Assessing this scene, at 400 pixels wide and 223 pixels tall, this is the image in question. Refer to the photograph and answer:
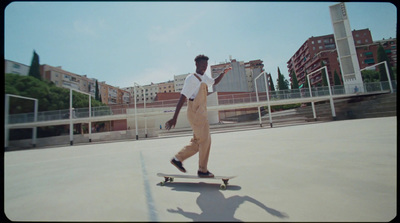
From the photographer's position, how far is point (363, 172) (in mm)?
2295

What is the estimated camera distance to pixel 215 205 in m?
1.58

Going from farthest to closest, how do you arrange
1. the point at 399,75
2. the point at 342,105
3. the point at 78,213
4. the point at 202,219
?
the point at 342,105 → the point at 399,75 → the point at 78,213 → the point at 202,219

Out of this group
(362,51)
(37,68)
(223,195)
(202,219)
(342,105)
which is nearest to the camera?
(202,219)

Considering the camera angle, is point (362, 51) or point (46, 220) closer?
point (46, 220)

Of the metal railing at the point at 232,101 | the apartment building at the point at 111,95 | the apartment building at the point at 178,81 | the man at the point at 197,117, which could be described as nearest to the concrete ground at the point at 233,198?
the man at the point at 197,117

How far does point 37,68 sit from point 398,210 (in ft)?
18.7

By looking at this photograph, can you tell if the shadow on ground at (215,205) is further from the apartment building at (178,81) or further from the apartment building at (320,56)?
the apartment building at (178,81)

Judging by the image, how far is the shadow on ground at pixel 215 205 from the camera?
1355 mm

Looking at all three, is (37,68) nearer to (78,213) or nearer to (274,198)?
(78,213)

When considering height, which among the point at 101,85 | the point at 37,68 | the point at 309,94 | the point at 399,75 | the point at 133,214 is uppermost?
the point at 101,85

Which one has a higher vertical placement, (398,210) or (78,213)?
(78,213)

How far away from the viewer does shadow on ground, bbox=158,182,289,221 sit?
1.36 m

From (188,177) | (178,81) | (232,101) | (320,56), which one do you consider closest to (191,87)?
(188,177)

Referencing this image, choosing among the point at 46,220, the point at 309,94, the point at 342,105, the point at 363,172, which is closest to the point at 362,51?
the point at 342,105
